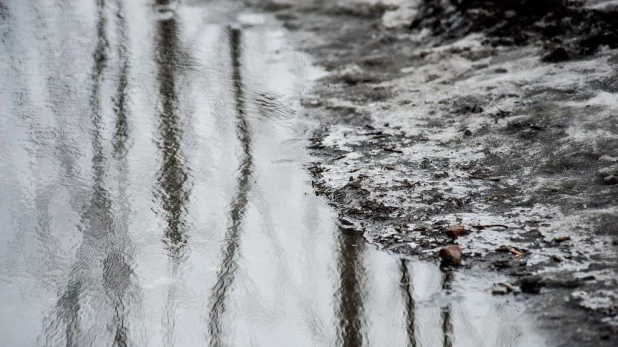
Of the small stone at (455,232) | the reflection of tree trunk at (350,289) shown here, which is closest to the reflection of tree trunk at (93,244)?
the reflection of tree trunk at (350,289)

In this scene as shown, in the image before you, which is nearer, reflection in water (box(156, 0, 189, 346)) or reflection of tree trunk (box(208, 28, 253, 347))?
reflection of tree trunk (box(208, 28, 253, 347))

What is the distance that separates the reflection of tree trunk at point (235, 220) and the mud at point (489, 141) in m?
0.35

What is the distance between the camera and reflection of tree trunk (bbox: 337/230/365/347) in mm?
2146

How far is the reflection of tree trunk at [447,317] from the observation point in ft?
6.92

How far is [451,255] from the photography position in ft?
7.95

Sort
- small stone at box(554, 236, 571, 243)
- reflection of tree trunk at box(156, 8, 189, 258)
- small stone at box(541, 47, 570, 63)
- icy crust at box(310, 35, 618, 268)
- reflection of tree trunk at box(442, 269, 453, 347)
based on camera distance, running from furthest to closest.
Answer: small stone at box(541, 47, 570, 63)
reflection of tree trunk at box(156, 8, 189, 258)
icy crust at box(310, 35, 618, 268)
small stone at box(554, 236, 571, 243)
reflection of tree trunk at box(442, 269, 453, 347)

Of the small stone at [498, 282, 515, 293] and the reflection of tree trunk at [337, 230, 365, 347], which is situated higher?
the small stone at [498, 282, 515, 293]

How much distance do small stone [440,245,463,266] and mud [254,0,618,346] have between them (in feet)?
0.12

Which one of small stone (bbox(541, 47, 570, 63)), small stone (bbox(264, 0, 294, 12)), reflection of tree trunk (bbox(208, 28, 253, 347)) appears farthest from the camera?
small stone (bbox(264, 0, 294, 12))

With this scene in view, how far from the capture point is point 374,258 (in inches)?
99.3

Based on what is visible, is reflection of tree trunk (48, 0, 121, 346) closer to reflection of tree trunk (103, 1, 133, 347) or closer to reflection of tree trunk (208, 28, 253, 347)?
reflection of tree trunk (103, 1, 133, 347)

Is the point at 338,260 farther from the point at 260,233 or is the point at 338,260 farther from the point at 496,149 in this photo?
the point at 496,149

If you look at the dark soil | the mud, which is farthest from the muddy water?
the dark soil

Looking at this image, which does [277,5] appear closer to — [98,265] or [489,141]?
[489,141]
